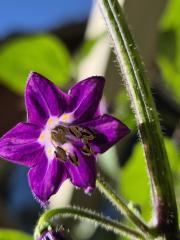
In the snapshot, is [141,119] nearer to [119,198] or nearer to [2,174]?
[119,198]

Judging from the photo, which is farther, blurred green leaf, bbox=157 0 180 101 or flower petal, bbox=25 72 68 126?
blurred green leaf, bbox=157 0 180 101

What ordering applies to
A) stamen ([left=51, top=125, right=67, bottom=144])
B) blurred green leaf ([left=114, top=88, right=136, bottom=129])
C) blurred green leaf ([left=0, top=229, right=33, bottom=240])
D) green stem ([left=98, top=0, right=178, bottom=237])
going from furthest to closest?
blurred green leaf ([left=114, top=88, right=136, bottom=129])
blurred green leaf ([left=0, top=229, right=33, bottom=240])
stamen ([left=51, top=125, right=67, bottom=144])
green stem ([left=98, top=0, right=178, bottom=237])

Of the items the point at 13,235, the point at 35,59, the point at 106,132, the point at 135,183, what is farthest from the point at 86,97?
the point at 35,59

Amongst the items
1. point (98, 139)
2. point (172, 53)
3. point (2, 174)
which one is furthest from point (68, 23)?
point (98, 139)

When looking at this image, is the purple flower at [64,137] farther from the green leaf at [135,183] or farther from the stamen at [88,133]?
the green leaf at [135,183]

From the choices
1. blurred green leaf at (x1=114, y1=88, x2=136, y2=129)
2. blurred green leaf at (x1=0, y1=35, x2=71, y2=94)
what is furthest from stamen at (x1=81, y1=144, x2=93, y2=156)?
blurred green leaf at (x1=0, y1=35, x2=71, y2=94)

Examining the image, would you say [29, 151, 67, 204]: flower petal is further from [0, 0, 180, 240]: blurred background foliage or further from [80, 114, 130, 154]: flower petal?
[0, 0, 180, 240]: blurred background foliage

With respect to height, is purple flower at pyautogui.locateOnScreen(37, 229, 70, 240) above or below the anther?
below

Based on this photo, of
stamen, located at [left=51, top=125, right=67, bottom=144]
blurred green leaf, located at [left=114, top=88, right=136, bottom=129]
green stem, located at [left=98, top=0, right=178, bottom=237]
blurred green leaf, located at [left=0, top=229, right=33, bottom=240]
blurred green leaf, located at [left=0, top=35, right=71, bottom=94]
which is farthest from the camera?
blurred green leaf, located at [left=0, top=35, right=71, bottom=94]
